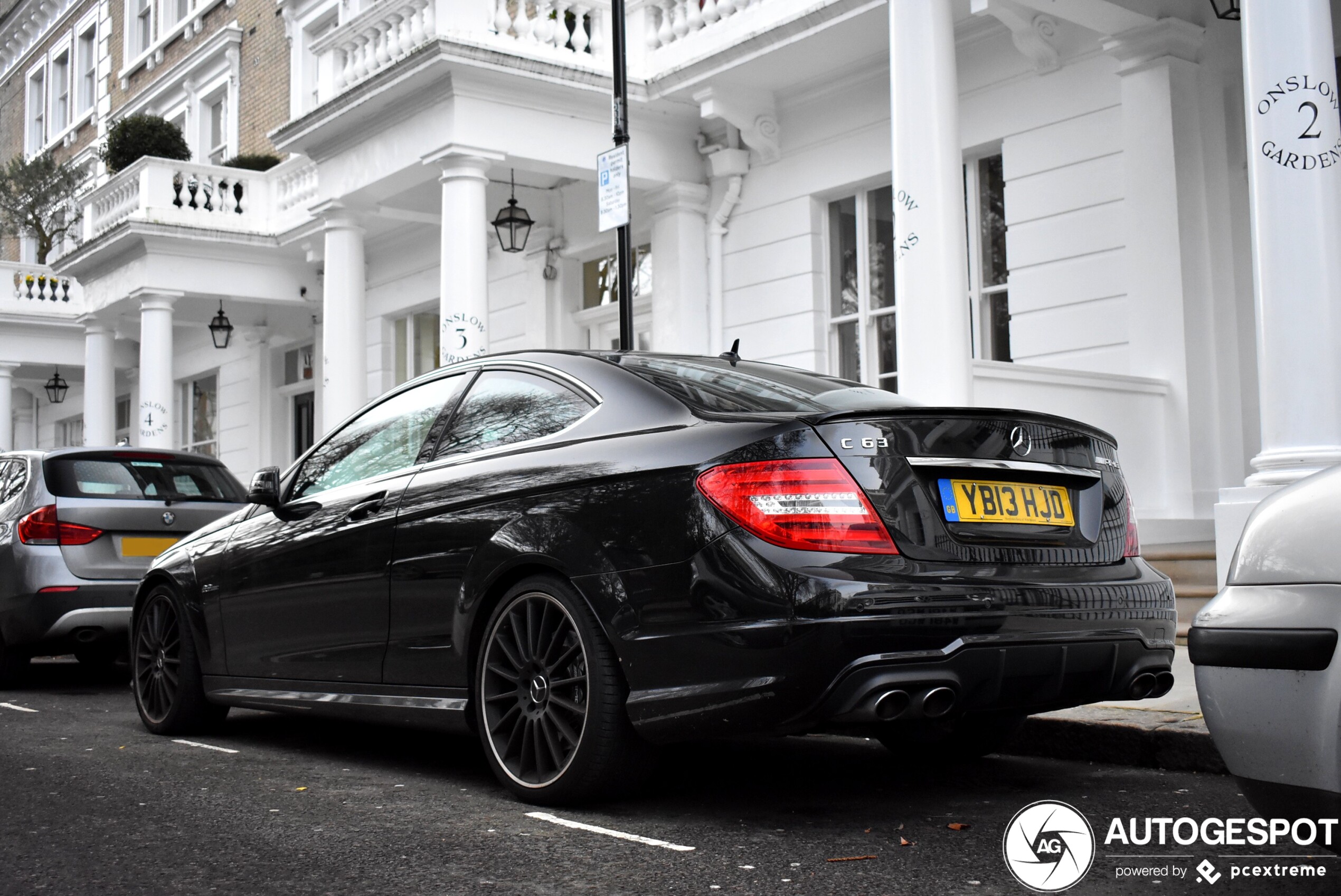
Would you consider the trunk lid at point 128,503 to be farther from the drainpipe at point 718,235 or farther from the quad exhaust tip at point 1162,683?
the drainpipe at point 718,235

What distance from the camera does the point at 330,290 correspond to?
1427 cm

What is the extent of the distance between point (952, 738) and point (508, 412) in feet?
6.49

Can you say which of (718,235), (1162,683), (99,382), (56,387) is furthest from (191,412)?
(1162,683)

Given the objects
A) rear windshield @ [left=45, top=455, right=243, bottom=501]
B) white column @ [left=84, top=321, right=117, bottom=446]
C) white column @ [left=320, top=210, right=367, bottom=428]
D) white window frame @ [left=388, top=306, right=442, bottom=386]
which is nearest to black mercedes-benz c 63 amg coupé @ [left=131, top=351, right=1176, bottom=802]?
rear windshield @ [left=45, top=455, right=243, bottom=501]

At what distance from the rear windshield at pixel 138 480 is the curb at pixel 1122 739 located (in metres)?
5.50

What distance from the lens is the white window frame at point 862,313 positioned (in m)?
12.4

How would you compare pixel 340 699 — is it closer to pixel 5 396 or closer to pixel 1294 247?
pixel 1294 247

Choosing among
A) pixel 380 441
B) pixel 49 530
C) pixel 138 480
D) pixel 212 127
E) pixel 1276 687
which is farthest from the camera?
pixel 212 127

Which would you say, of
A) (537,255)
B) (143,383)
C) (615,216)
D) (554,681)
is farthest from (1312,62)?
(143,383)

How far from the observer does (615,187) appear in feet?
28.1

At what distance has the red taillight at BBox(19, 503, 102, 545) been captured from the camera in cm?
789

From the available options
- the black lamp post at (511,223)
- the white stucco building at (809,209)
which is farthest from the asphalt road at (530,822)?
the black lamp post at (511,223)

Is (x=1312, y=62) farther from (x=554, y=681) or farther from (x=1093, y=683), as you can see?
(x=554, y=681)

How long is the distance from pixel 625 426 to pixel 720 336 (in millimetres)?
9511
